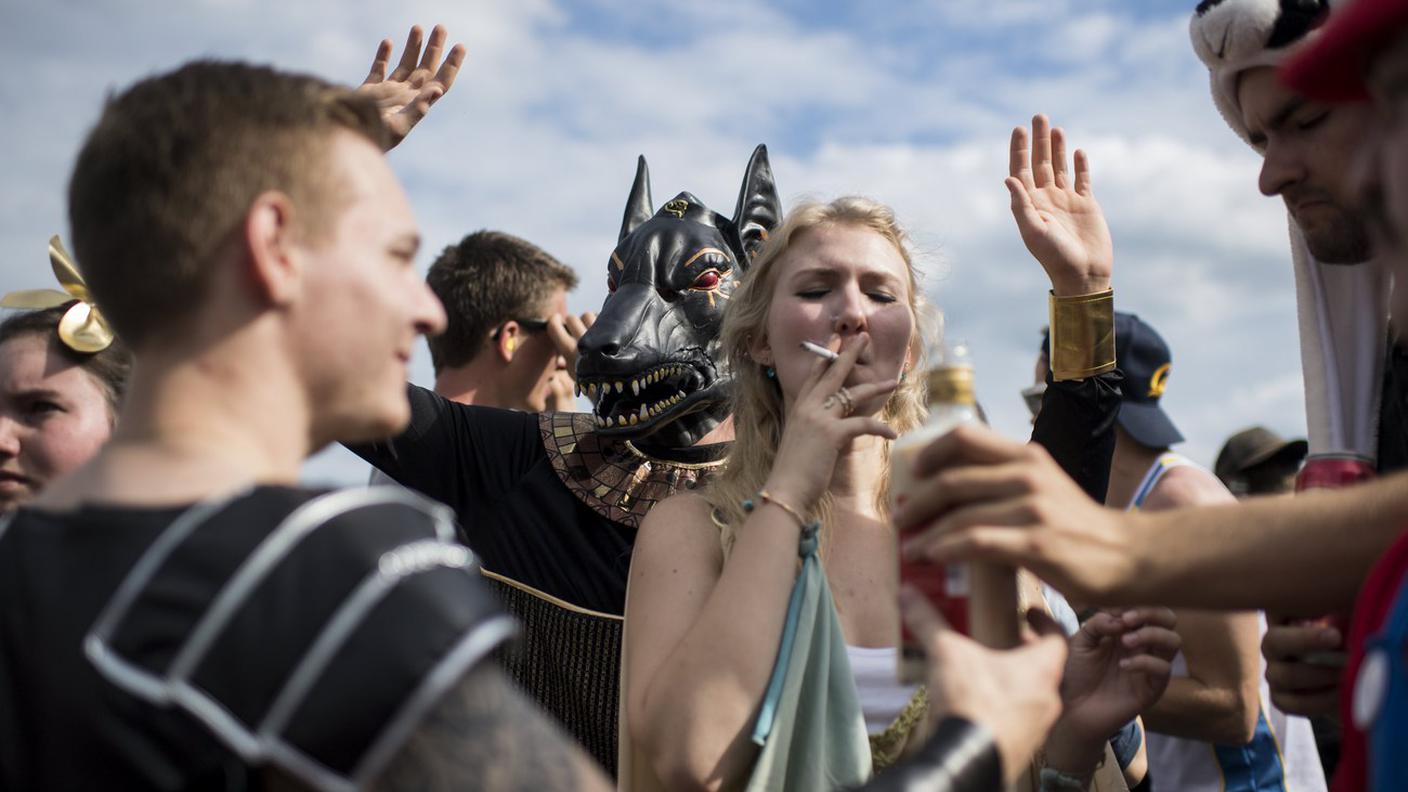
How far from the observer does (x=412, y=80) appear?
3861 millimetres

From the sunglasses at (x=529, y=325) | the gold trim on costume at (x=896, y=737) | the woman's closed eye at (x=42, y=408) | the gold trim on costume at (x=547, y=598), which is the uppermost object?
the sunglasses at (x=529, y=325)

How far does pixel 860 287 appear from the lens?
3445mm

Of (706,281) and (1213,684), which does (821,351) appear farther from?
(1213,684)

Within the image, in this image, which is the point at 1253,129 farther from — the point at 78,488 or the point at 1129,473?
the point at 78,488

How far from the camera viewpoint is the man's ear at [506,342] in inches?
223

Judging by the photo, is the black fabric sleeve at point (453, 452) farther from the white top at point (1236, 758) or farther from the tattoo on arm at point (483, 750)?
the tattoo on arm at point (483, 750)

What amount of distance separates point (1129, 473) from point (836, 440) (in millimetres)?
2107

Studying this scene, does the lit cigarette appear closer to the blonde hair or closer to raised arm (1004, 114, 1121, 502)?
the blonde hair

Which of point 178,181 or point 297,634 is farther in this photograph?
point 178,181

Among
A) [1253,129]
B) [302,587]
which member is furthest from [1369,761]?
[1253,129]

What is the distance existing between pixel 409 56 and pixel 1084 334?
2120 millimetres

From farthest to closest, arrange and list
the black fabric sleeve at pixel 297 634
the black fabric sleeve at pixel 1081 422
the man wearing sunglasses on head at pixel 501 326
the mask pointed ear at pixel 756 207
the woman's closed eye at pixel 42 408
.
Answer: the man wearing sunglasses on head at pixel 501 326, the mask pointed ear at pixel 756 207, the woman's closed eye at pixel 42 408, the black fabric sleeve at pixel 1081 422, the black fabric sleeve at pixel 297 634

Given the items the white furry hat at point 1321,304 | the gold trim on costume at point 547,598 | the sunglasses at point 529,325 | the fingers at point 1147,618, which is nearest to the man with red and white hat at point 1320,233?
the white furry hat at point 1321,304

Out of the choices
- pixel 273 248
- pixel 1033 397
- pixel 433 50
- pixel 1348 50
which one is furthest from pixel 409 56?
pixel 1033 397
